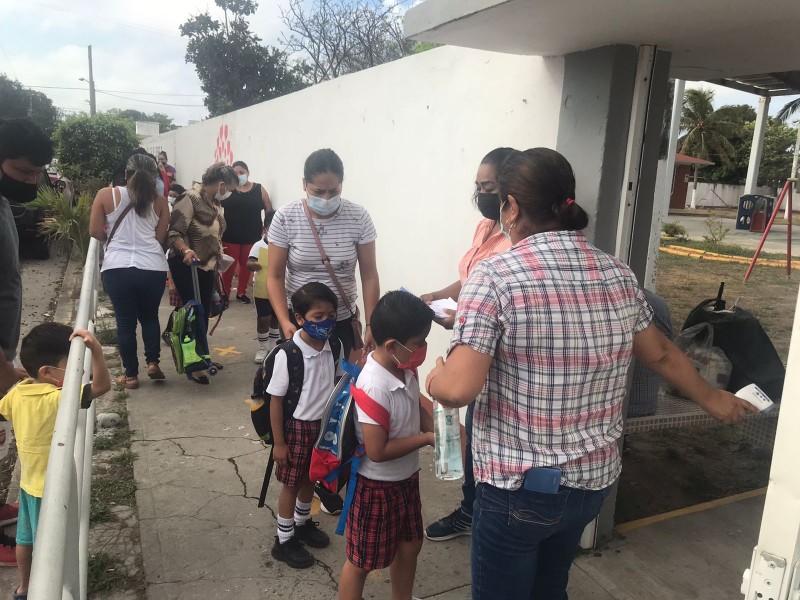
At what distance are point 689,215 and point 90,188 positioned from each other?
26.0 m

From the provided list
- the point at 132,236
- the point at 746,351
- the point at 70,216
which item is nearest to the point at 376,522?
the point at 746,351

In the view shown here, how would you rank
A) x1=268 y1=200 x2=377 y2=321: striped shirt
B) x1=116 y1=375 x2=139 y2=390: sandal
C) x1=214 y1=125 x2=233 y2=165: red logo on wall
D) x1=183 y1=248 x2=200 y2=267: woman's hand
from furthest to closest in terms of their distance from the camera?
x1=214 y1=125 x2=233 y2=165: red logo on wall → x1=116 y1=375 x2=139 y2=390: sandal → x1=183 y1=248 x2=200 y2=267: woman's hand → x1=268 y1=200 x2=377 y2=321: striped shirt

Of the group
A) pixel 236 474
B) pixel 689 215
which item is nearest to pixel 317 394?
pixel 236 474

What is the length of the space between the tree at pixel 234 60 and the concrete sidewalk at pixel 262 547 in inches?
904

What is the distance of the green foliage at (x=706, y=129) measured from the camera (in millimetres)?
36188

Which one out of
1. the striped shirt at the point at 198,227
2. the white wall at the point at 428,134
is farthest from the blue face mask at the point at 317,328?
the striped shirt at the point at 198,227

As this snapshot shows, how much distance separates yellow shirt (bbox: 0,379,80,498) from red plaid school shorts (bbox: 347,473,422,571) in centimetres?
115

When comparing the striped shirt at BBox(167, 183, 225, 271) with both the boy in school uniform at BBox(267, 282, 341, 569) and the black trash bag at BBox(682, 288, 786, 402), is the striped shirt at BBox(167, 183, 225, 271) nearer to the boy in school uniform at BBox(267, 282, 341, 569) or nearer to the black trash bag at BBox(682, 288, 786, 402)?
the boy in school uniform at BBox(267, 282, 341, 569)

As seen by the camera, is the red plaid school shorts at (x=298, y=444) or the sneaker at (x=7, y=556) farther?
the sneaker at (x=7, y=556)

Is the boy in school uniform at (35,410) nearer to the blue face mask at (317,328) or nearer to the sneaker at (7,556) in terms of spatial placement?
the sneaker at (7,556)

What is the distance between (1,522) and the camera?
294 centimetres

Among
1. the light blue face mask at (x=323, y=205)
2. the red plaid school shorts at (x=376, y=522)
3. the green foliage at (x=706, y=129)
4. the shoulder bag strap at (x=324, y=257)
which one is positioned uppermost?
the green foliage at (x=706, y=129)

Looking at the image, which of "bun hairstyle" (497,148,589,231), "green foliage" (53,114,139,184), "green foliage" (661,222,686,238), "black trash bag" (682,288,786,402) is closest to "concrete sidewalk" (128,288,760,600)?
"black trash bag" (682,288,786,402)

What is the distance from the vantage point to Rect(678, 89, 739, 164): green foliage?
36.2 metres
